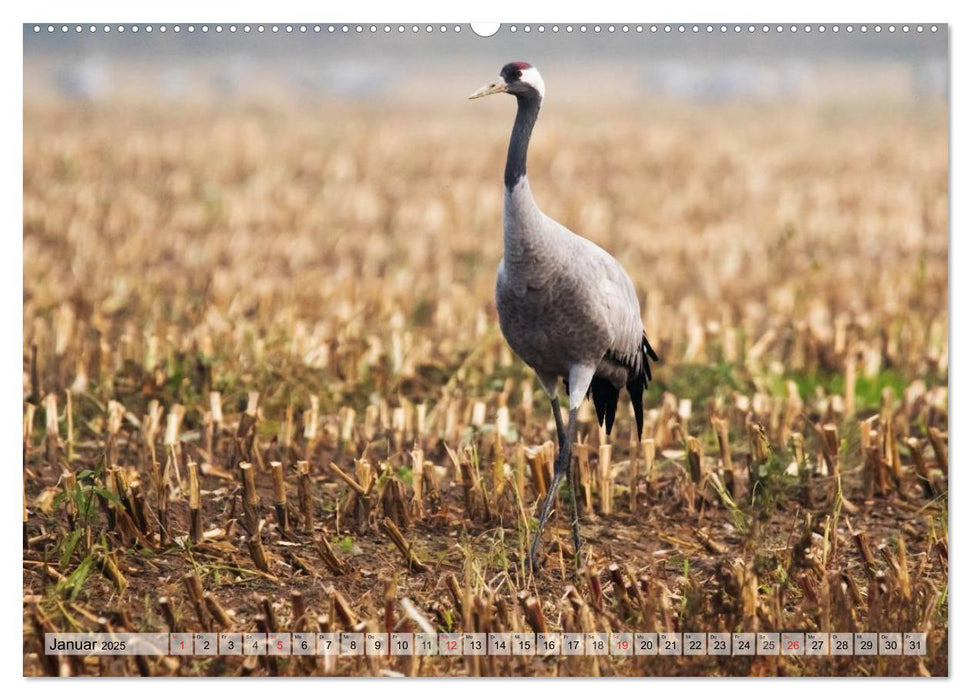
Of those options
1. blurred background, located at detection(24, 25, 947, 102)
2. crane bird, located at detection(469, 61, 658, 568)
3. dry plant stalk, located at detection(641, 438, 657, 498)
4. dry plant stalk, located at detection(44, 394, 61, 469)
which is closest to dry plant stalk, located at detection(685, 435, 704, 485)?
dry plant stalk, located at detection(641, 438, 657, 498)

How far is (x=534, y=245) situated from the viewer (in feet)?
16.0

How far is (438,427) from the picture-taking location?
6.53 metres

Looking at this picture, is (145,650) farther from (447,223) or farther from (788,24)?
(447,223)

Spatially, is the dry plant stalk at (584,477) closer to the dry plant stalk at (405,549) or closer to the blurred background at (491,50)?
the dry plant stalk at (405,549)

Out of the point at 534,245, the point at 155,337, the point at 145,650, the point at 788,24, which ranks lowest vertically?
the point at 145,650

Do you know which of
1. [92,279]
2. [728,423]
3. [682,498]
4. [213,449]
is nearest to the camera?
[682,498]

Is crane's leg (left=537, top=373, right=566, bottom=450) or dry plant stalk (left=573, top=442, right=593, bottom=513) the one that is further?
dry plant stalk (left=573, top=442, right=593, bottom=513)

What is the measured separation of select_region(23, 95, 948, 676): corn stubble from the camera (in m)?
4.71

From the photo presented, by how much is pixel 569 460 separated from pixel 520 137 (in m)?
1.43

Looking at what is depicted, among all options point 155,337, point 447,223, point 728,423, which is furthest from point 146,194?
point 728,423

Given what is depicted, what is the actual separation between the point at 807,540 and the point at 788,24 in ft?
6.33

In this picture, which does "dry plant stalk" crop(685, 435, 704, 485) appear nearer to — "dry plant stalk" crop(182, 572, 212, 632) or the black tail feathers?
the black tail feathers

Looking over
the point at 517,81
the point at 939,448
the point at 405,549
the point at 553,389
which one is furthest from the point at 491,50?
the point at 939,448

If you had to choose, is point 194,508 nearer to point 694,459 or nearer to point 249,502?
point 249,502
